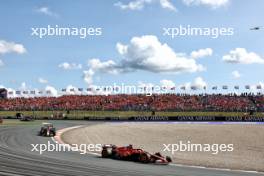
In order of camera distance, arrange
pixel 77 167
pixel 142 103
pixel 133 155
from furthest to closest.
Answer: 1. pixel 142 103
2. pixel 133 155
3. pixel 77 167

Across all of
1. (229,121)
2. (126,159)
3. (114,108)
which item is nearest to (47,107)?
(114,108)

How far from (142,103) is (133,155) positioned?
58015mm

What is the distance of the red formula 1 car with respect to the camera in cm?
2147

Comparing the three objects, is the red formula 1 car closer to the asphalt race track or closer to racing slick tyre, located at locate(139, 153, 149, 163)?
racing slick tyre, located at locate(139, 153, 149, 163)

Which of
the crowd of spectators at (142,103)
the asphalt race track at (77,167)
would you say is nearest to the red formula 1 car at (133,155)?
the asphalt race track at (77,167)

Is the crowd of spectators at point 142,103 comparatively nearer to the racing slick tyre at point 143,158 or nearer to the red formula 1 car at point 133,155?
the red formula 1 car at point 133,155

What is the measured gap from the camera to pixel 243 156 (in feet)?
85.8

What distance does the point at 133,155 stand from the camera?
73.9ft

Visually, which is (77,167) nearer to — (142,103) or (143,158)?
(143,158)

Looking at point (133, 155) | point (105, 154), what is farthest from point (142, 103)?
point (133, 155)

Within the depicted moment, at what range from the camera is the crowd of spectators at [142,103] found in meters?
75.8

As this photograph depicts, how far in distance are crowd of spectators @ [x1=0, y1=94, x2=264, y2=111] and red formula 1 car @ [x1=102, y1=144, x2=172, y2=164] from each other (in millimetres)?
50062

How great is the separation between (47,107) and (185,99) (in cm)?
2473

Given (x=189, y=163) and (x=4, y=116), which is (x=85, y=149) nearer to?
(x=189, y=163)
